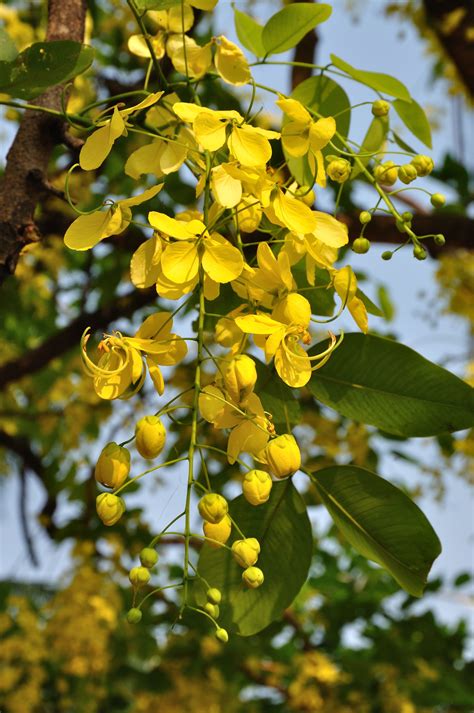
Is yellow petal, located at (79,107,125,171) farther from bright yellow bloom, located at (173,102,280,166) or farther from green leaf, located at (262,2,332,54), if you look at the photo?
green leaf, located at (262,2,332,54)

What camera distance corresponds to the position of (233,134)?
598 mm

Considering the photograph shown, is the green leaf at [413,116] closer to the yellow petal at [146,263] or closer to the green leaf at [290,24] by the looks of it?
the green leaf at [290,24]

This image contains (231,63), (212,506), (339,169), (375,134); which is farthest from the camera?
(375,134)

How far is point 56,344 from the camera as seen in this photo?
196 centimetres

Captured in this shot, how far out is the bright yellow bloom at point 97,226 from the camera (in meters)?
0.62

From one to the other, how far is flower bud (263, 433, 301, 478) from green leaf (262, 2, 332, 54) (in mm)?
482

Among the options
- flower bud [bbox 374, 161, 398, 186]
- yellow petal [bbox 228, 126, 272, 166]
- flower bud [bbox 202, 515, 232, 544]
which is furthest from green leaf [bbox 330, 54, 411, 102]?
flower bud [bbox 202, 515, 232, 544]

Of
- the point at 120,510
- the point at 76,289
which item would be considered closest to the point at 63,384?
the point at 76,289

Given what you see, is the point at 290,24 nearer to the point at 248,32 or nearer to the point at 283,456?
the point at 248,32

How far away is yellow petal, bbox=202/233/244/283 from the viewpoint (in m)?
0.60

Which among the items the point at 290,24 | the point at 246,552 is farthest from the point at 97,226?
the point at 290,24

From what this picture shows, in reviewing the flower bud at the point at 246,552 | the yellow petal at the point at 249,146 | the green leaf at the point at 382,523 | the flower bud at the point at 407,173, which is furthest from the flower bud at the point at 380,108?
the flower bud at the point at 246,552

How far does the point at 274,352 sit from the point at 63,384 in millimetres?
2116

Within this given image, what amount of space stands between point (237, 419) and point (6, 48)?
16.2 inches
